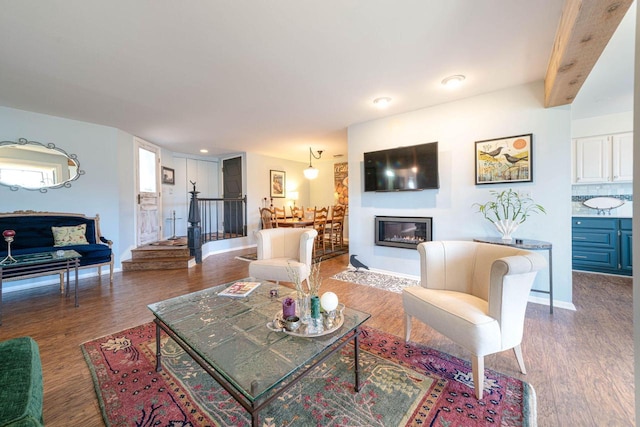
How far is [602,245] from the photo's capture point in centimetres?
391

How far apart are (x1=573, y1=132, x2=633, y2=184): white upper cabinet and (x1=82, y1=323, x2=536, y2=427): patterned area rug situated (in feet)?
14.4

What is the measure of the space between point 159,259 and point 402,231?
171 inches

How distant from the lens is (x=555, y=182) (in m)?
2.78

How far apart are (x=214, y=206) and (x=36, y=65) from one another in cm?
502

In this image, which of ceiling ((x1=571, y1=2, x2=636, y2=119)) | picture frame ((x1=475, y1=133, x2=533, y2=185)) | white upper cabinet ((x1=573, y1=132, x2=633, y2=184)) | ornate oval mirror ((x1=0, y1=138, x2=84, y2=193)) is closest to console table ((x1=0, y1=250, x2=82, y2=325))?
ornate oval mirror ((x1=0, y1=138, x2=84, y2=193))

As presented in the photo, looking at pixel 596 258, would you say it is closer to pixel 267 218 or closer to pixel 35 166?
pixel 267 218

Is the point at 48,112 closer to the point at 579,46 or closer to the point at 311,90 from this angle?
the point at 311,90

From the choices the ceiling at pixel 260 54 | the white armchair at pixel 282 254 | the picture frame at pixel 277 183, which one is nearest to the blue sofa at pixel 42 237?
the ceiling at pixel 260 54

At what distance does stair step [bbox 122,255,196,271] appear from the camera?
14.7ft

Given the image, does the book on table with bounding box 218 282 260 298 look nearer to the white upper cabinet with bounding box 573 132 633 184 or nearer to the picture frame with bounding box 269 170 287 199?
the picture frame with bounding box 269 170 287 199

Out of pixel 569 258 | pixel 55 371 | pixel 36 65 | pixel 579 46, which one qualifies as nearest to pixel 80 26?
pixel 36 65

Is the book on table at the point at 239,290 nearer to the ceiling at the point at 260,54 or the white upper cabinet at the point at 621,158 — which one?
the ceiling at the point at 260,54

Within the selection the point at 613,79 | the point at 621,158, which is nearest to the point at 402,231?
the point at 613,79

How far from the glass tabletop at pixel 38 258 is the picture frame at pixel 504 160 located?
5.10 meters
